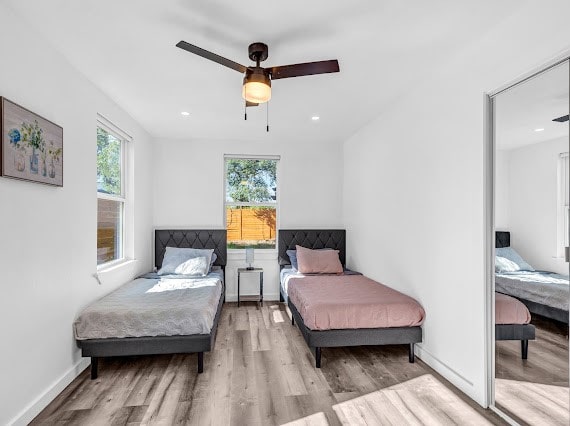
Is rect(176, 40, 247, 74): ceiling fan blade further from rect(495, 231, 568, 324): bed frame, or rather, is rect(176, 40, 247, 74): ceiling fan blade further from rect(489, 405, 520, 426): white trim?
rect(489, 405, 520, 426): white trim

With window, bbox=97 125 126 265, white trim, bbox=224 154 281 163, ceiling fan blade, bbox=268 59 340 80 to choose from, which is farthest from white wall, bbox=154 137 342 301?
ceiling fan blade, bbox=268 59 340 80

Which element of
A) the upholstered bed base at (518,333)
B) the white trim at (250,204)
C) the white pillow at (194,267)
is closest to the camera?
the upholstered bed base at (518,333)

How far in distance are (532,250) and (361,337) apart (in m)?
1.53

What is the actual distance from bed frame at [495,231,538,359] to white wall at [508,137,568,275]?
0.20ft

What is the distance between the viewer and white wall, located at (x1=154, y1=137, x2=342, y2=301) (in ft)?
18.0

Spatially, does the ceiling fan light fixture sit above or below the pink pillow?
above

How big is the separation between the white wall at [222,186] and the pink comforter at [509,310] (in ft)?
11.7

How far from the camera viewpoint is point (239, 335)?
13.0 feet

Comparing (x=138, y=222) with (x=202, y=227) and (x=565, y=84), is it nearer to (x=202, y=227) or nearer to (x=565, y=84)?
(x=202, y=227)

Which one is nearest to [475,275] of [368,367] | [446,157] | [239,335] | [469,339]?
[469,339]

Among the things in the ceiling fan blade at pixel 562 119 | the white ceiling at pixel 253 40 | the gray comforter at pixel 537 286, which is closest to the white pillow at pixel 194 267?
the white ceiling at pixel 253 40

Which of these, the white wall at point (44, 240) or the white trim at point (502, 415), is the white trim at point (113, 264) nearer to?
the white wall at point (44, 240)

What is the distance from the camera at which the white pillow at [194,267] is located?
4512 millimetres

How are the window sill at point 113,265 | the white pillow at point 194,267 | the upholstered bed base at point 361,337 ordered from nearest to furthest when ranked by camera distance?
the upholstered bed base at point 361,337 → the window sill at point 113,265 → the white pillow at point 194,267
